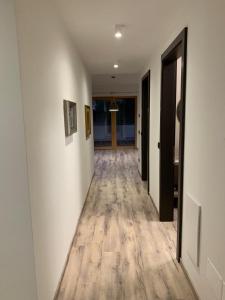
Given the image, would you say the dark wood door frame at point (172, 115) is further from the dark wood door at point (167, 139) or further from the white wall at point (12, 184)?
the white wall at point (12, 184)

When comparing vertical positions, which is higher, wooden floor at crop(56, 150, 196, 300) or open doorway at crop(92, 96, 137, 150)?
open doorway at crop(92, 96, 137, 150)

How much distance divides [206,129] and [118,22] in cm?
158

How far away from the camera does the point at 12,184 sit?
1390 mm

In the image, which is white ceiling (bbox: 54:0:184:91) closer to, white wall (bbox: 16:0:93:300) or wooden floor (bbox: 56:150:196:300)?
white wall (bbox: 16:0:93:300)

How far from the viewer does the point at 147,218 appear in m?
3.49

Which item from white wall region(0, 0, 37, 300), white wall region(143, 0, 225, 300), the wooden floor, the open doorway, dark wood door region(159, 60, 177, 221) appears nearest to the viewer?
white wall region(0, 0, 37, 300)

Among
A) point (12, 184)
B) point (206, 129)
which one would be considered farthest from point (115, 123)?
point (12, 184)

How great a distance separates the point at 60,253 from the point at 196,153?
1.49 meters

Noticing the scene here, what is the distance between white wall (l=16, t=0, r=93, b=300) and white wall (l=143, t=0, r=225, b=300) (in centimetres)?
114

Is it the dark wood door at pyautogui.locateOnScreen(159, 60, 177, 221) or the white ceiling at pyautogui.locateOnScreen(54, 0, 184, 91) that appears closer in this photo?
the white ceiling at pyautogui.locateOnScreen(54, 0, 184, 91)

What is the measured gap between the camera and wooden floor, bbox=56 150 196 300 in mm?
2035

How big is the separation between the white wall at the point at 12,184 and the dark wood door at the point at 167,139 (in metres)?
2.17

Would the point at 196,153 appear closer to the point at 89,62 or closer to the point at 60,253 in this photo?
the point at 60,253

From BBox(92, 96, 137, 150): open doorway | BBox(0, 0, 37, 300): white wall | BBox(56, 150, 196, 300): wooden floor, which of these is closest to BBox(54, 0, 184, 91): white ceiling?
BBox(0, 0, 37, 300): white wall
